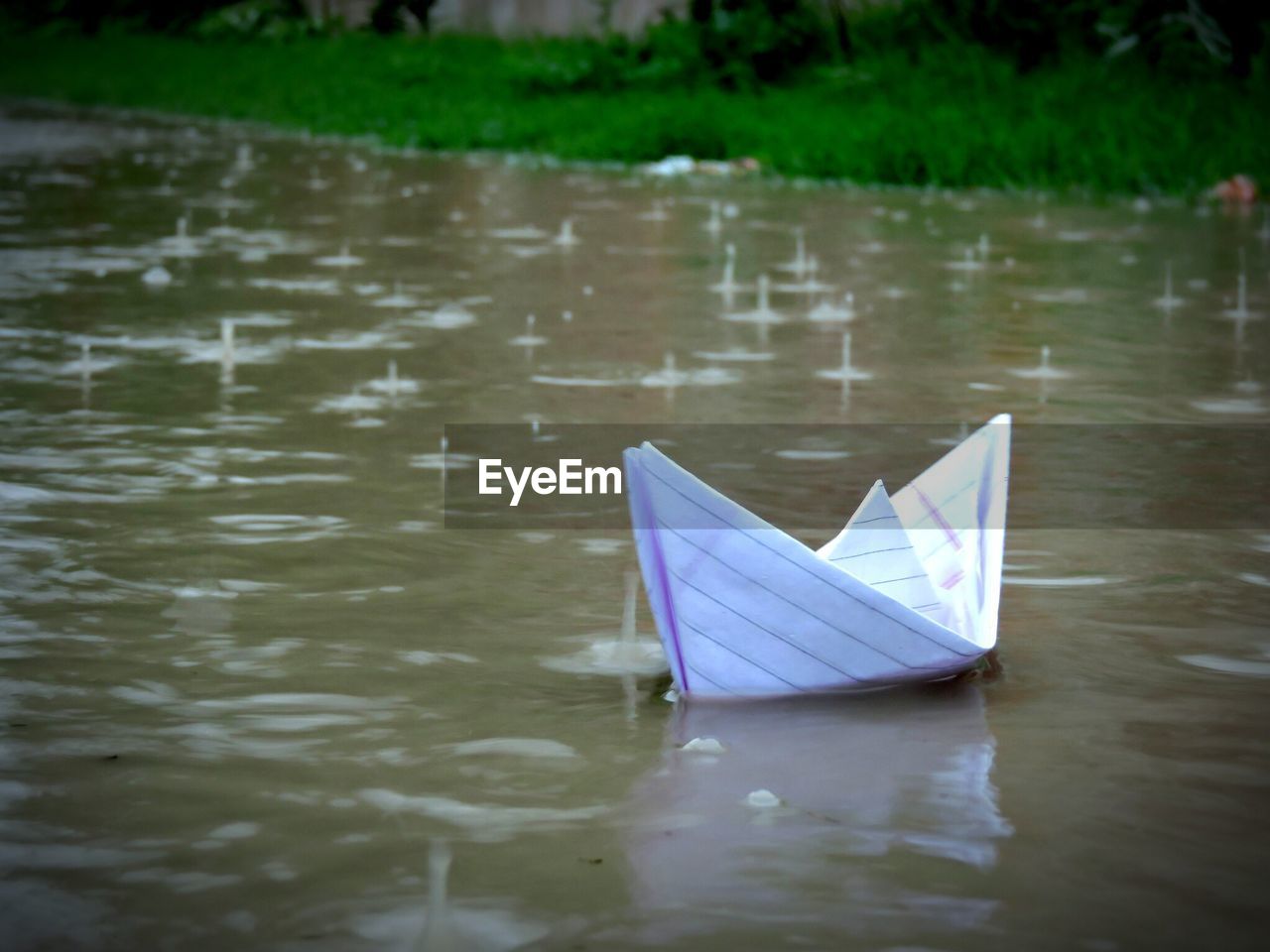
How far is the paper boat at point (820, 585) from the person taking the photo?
4.14 metres

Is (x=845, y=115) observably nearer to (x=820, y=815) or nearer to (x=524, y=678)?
(x=524, y=678)

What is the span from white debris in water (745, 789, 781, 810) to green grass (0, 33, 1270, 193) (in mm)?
13603

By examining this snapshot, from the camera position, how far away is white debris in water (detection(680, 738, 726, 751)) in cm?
416

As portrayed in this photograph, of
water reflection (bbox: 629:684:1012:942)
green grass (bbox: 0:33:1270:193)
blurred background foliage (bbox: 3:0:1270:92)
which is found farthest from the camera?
blurred background foliage (bbox: 3:0:1270:92)

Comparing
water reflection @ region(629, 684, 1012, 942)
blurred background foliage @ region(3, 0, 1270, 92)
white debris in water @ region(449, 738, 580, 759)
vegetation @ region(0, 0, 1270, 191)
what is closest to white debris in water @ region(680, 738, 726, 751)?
water reflection @ region(629, 684, 1012, 942)

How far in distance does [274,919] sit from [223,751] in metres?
0.88

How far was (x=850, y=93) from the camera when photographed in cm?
2159

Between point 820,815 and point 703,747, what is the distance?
16.5 inches

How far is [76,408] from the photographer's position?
7.92 m

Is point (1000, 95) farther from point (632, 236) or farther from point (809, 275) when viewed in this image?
point (809, 275)

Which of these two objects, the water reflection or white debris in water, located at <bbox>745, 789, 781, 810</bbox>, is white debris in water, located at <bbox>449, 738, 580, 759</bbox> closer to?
the water reflection

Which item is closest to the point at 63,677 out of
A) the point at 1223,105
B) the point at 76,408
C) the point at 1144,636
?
the point at 1144,636

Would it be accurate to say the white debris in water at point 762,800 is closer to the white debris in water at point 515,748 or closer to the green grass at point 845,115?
the white debris in water at point 515,748

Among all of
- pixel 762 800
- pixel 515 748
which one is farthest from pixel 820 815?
pixel 515 748
